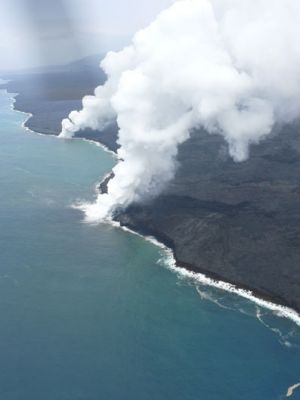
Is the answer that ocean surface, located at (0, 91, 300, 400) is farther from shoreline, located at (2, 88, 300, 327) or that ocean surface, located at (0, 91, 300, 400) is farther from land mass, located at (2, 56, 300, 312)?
land mass, located at (2, 56, 300, 312)

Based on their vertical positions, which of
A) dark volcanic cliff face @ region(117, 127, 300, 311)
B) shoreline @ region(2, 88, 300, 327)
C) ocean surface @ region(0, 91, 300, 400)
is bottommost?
ocean surface @ region(0, 91, 300, 400)

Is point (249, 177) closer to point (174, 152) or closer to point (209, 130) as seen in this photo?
point (174, 152)

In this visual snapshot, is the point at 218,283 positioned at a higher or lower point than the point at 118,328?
higher

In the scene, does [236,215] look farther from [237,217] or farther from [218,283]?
[218,283]

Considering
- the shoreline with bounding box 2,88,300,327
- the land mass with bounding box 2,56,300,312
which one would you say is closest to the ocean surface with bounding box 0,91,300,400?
the shoreline with bounding box 2,88,300,327

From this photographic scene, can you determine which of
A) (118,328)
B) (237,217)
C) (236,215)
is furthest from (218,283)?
(236,215)

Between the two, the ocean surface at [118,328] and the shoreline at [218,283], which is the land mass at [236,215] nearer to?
the shoreline at [218,283]
